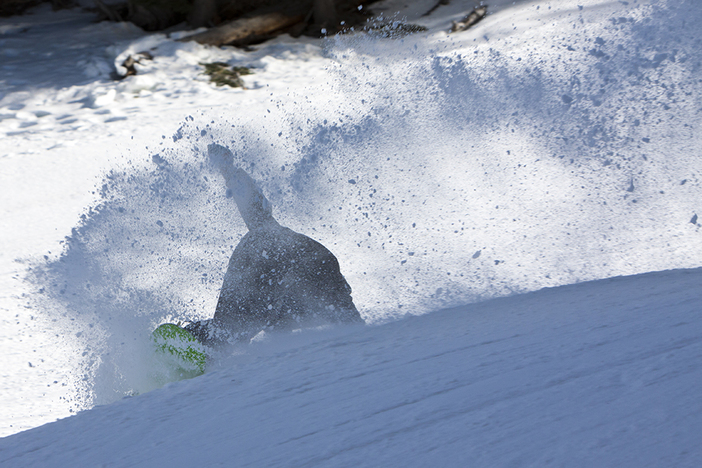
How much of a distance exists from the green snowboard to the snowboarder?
0.17m

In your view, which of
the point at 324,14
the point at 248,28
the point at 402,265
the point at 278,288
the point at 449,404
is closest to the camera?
the point at 449,404

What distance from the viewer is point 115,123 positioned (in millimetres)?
6098

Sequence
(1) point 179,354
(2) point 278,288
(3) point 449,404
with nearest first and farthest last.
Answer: (3) point 449,404 < (1) point 179,354 < (2) point 278,288

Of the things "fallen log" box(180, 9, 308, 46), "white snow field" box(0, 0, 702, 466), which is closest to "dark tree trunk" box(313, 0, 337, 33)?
"fallen log" box(180, 9, 308, 46)

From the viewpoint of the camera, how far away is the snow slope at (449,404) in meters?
Answer: 1.22

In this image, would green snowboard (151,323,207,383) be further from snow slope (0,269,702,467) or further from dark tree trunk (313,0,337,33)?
dark tree trunk (313,0,337,33)

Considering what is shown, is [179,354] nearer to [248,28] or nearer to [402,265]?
[402,265]

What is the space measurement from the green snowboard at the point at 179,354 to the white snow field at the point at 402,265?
0.08 m

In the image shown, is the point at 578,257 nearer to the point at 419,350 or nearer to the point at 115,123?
the point at 419,350

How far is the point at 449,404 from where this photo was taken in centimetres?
151

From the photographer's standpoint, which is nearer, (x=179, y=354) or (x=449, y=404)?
(x=449, y=404)

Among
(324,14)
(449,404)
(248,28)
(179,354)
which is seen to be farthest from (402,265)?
(324,14)

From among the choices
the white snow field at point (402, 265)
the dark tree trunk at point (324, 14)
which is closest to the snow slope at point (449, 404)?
Result: the white snow field at point (402, 265)

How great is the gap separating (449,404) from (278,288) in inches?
57.7
